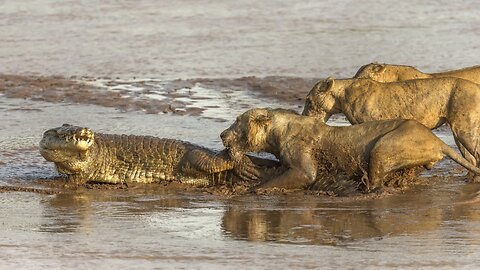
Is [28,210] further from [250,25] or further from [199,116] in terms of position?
[250,25]

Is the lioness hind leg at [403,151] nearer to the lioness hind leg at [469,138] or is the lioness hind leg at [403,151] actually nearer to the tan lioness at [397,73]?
the lioness hind leg at [469,138]

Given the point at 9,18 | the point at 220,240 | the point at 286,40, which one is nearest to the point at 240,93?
the point at 286,40

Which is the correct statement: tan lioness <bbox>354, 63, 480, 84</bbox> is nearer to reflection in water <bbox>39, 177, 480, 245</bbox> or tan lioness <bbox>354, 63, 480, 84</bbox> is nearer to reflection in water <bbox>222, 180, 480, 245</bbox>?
reflection in water <bbox>39, 177, 480, 245</bbox>

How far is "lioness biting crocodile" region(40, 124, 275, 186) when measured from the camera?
1312 cm

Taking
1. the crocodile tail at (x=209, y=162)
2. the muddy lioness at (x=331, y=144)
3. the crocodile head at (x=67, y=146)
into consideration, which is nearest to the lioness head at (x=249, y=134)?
the muddy lioness at (x=331, y=144)

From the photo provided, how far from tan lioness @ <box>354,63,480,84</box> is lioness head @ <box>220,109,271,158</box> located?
1.80 metres

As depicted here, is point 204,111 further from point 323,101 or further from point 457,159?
point 457,159

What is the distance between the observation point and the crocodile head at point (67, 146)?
1308 centimetres

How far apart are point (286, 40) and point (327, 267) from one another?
1432 cm

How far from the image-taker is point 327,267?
9211 mm

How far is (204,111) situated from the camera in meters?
17.7

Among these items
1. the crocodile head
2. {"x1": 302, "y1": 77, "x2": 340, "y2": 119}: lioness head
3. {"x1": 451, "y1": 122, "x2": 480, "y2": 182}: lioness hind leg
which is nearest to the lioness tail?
{"x1": 451, "y1": 122, "x2": 480, "y2": 182}: lioness hind leg

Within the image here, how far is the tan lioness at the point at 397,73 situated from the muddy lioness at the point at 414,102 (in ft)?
2.52

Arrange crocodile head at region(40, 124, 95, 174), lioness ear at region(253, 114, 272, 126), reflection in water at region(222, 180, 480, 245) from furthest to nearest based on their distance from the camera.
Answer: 1. lioness ear at region(253, 114, 272, 126)
2. crocodile head at region(40, 124, 95, 174)
3. reflection in water at region(222, 180, 480, 245)
